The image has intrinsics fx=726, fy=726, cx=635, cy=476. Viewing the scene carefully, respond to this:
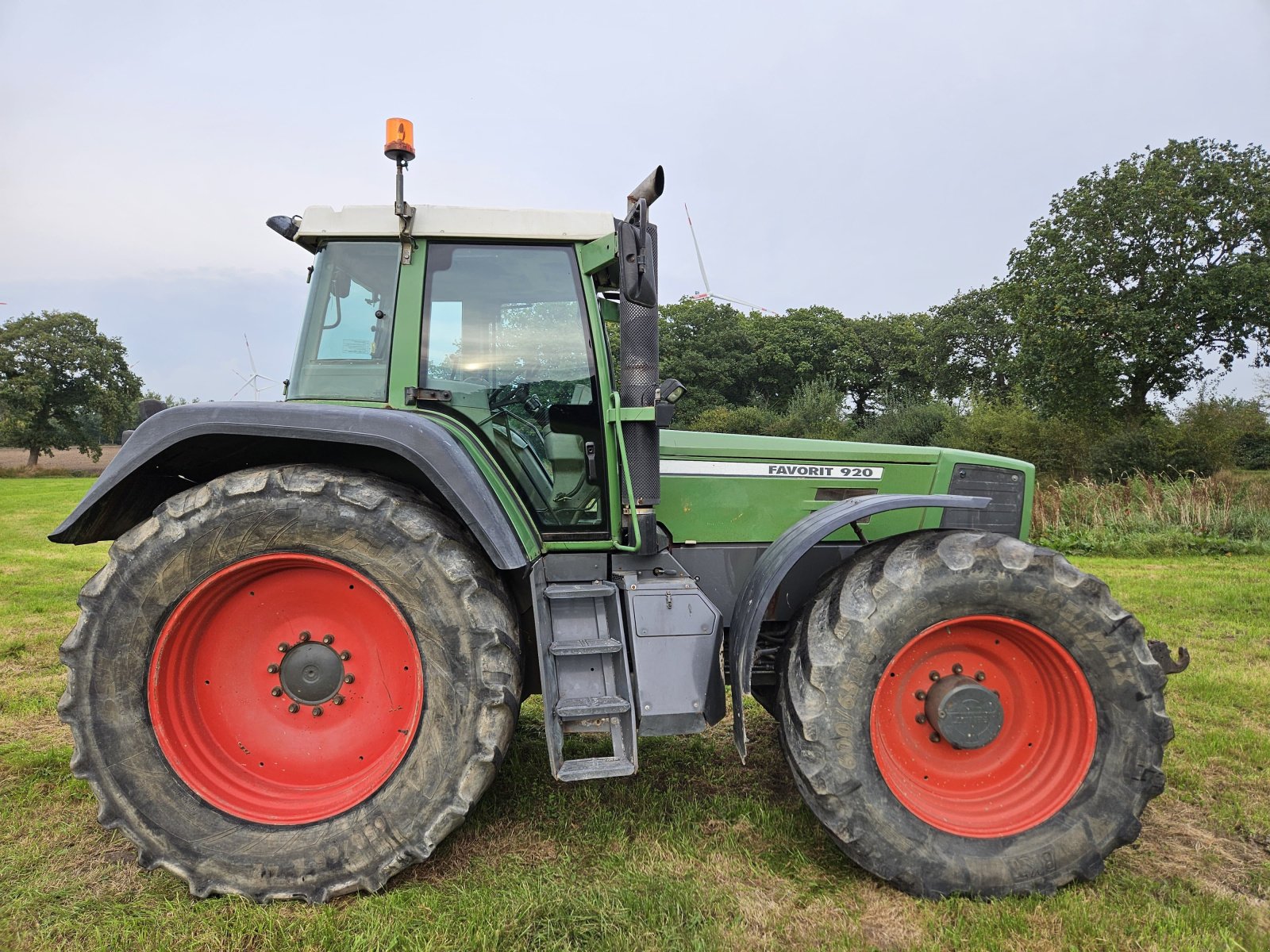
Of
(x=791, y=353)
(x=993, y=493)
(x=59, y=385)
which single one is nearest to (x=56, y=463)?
(x=59, y=385)

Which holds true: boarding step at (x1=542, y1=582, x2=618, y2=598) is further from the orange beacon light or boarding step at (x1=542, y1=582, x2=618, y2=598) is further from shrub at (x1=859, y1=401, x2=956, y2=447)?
shrub at (x1=859, y1=401, x2=956, y2=447)

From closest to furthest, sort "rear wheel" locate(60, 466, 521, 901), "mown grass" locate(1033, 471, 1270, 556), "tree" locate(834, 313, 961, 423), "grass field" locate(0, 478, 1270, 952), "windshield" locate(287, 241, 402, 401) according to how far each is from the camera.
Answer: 1. "grass field" locate(0, 478, 1270, 952)
2. "rear wheel" locate(60, 466, 521, 901)
3. "windshield" locate(287, 241, 402, 401)
4. "mown grass" locate(1033, 471, 1270, 556)
5. "tree" locate(834, 313, 961, 423)

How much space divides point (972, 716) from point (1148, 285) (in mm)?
21682

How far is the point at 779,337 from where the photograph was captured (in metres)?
37.2

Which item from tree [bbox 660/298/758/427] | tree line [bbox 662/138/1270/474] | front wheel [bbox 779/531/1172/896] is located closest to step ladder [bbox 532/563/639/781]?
front wheel [bbox 779/531/1172/896]

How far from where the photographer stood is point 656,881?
260cm

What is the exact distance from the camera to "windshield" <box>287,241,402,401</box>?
9.68 ft

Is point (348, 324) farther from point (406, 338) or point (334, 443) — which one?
point (334, 443)

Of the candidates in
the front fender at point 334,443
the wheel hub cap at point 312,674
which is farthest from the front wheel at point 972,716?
the wheel hub cap at point 312,674

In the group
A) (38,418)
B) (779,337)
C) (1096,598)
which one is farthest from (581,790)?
(38,418)

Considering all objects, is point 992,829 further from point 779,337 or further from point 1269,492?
point 779,337

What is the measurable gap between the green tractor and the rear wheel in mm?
10

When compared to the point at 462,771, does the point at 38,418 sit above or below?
above

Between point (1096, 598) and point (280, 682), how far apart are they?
307 cm
